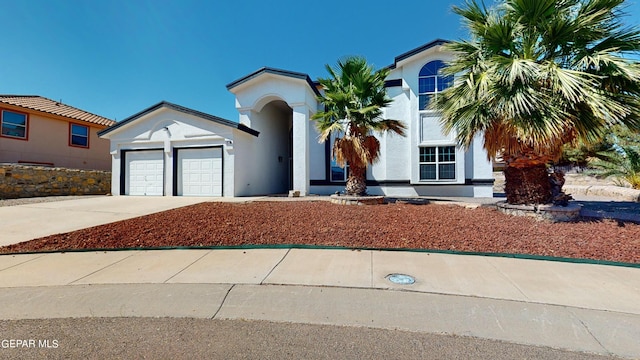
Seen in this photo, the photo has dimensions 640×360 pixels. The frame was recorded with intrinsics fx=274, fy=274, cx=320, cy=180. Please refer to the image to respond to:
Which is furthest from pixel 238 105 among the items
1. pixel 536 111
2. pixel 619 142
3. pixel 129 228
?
pixel 619 142

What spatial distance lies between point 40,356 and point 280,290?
237cm

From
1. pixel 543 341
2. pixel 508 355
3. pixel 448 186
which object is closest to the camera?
pixel 508 355

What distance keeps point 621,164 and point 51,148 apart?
3345cm

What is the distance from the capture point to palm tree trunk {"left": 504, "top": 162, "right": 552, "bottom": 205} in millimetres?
7473

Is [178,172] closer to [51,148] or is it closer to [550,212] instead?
[51,148]

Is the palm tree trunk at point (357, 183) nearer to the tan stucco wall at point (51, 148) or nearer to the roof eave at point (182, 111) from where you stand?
the roof eave at point (182, 111)

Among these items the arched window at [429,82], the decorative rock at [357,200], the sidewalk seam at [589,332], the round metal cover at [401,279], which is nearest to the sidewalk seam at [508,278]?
Result: the sidewalk seam at [589,332]

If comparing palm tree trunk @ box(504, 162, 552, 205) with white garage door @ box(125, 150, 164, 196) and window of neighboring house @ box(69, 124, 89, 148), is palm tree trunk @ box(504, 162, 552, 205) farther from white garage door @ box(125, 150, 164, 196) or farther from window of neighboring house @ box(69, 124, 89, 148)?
window of neighboring house @ box(69, 124, 89, 148)

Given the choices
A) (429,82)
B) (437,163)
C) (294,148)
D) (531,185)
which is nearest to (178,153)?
(294,148)

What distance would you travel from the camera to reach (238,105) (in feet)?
51.5

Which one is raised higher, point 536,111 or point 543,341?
point 536,111

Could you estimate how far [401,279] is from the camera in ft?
13.5

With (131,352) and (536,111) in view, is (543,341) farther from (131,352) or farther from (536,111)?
(536,111)

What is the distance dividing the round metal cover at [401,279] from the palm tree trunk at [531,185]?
561 centimetres
